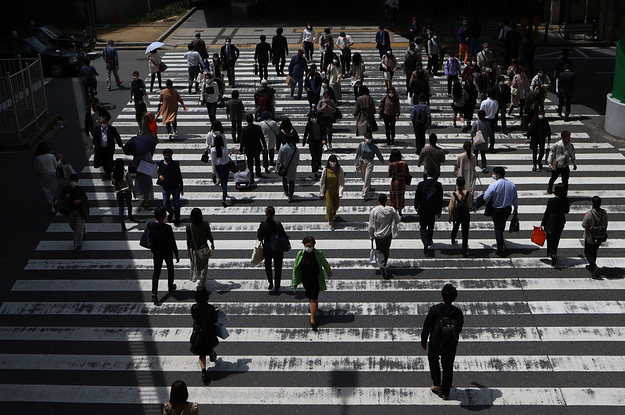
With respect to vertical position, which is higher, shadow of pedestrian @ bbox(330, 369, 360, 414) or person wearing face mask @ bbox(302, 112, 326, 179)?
person wearing face mask @ bbox(302, 112, 326, 179)

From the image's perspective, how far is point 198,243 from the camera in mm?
13414

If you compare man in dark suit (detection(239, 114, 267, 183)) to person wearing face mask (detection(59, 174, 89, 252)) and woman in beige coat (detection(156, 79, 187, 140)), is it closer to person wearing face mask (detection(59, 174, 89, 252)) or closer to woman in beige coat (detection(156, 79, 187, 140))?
woman in beige coat (detection(156, 79, 187, 140))

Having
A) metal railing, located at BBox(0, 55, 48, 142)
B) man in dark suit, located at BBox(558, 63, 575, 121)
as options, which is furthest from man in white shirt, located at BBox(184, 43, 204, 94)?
man in dark suit, located at BBox(558, 63, 575, 121)

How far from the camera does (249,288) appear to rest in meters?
14.2

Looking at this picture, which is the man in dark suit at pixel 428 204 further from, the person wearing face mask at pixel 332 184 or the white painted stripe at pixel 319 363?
the white painted stripe at pixel 319 363

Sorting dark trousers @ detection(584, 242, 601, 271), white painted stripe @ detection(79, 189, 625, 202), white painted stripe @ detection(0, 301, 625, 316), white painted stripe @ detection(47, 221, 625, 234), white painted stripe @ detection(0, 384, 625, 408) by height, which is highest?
dark trousers @ detection(584, 242, 601, 271)

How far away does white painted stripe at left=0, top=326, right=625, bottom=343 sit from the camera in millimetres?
12383

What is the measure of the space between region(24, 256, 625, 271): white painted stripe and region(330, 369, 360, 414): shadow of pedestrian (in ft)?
11.6

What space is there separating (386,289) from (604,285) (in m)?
3.96

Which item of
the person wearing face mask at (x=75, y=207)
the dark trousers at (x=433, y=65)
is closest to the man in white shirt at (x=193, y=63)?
the dark trousers at (x=433, y=65)

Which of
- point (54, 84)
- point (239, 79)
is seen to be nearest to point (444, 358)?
point (239, 79)

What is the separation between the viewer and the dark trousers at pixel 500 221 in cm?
1473

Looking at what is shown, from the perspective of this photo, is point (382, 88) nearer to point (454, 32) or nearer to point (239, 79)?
point (239, 79)

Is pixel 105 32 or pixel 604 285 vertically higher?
pixel 105 32
